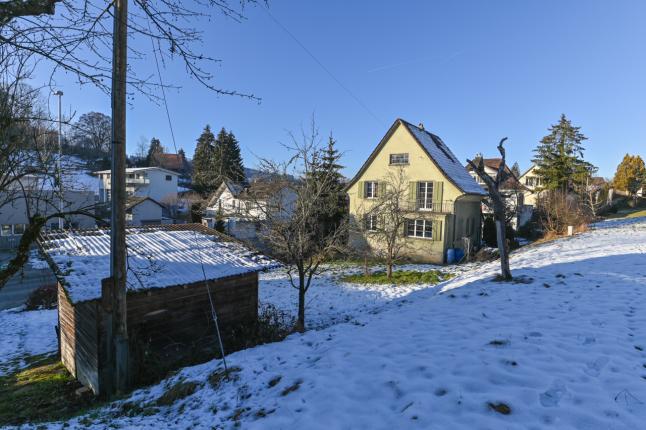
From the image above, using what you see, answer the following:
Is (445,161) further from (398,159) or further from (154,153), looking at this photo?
(154,153)

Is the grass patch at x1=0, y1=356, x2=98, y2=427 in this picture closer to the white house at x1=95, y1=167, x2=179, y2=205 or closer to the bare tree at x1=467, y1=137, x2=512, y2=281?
the bare tree at x1=467, y1=137, x2=512, y2=281

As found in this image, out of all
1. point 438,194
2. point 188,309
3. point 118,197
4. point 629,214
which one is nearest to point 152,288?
point 188,309

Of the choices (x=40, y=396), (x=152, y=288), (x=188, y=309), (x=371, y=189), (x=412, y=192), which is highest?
(x=371, y=189)

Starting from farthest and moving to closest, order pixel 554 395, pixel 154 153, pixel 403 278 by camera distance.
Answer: pixel 154 153 < pixel 403 278 < pixel 554 395

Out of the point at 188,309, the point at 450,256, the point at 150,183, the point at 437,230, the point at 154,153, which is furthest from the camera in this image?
the point at 154,153

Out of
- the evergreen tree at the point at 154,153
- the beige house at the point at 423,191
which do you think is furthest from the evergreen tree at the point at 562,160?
the evergreen tree at the point at 154,153

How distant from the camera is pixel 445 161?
24484mm

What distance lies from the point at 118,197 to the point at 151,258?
11.0ft

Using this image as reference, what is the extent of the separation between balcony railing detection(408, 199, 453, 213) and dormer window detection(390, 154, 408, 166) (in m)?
3.10

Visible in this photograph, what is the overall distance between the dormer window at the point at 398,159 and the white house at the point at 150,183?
34325 mm

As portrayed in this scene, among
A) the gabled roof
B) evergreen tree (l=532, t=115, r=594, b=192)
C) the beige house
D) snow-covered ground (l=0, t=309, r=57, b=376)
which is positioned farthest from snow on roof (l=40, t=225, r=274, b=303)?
evergreen tree (l=532, t=115, r=594, b=192)

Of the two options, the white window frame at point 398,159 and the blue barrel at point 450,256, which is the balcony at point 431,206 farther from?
the white window frame at point 398,159

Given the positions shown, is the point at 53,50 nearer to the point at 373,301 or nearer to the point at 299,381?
the point at 299,381

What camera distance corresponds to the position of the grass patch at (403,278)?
1672cm
